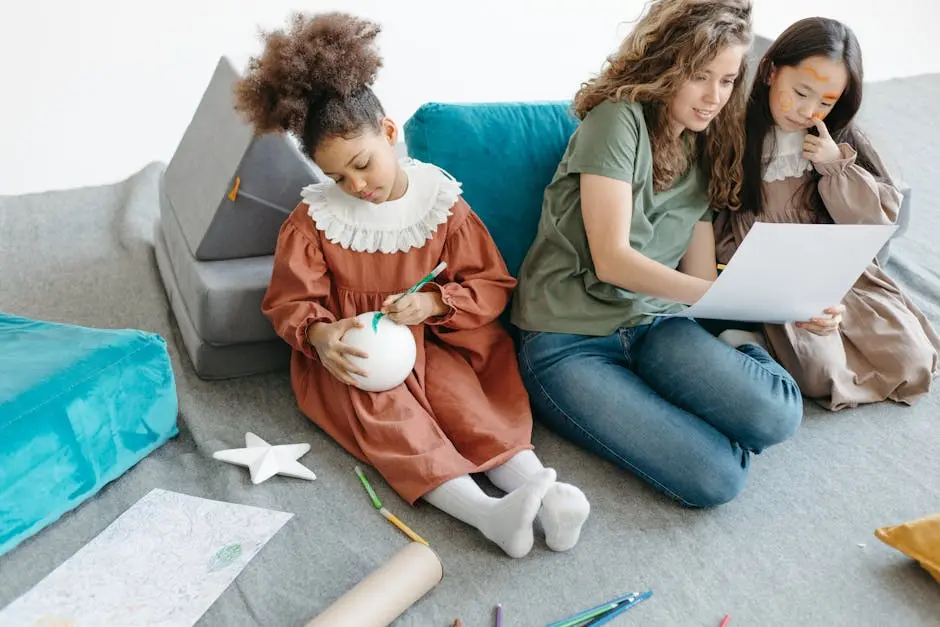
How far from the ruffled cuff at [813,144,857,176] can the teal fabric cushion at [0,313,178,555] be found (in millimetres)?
1226

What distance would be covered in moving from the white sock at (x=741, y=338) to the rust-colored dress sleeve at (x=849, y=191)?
0.26 meters

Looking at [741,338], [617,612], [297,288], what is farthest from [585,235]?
[617,612]

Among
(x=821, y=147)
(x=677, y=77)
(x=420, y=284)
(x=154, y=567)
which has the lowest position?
(x=154, y=567)

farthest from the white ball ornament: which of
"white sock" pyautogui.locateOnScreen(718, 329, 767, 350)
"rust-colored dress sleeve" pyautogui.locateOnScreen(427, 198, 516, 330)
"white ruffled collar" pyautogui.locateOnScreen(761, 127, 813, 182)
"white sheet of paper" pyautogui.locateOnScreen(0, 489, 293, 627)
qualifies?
"white ruffled collar" pyautogui.locateOnScreen(761, 127, 813, 182)

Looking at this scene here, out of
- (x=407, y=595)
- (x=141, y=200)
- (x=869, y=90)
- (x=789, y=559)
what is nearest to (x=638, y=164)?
(x=789, y=559)

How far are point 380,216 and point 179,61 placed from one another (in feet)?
6.18

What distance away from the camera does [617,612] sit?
4.33ft

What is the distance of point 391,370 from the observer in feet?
4.97

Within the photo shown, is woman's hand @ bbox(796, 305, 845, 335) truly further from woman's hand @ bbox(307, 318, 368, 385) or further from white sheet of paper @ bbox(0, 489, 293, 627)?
white sheet of paper @ bbox(0, 489, 293, 627)

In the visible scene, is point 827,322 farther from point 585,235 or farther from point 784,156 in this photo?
point 585,235

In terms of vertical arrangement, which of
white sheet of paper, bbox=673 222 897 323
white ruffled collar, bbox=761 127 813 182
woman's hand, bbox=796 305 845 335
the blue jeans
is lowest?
the blue jeans

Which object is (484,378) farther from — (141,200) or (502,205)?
(141,200)

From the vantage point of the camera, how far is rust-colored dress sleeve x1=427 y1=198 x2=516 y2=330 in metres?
1.61

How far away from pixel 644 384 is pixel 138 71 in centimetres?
221
